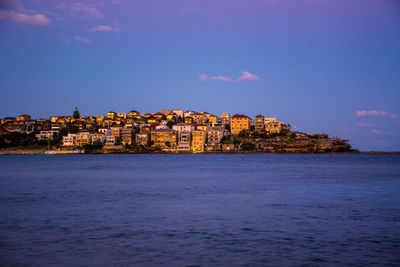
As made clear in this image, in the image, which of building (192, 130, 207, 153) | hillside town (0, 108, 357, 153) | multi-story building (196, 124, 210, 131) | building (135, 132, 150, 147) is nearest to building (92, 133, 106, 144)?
hillside town (0, 108, 357, 153)

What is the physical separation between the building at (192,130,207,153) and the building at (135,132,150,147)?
48.5 feet

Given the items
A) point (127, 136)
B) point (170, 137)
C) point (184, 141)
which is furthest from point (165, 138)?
point (127, 136)

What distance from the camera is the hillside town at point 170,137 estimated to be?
123 meters

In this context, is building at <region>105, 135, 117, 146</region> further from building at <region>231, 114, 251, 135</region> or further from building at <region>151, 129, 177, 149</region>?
building at <region>231, 114, 251, 135</region>

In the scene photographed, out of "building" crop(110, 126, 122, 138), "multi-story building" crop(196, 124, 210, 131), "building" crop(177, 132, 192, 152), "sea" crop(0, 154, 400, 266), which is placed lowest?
"sea" crop(0, 154, 400, 266)

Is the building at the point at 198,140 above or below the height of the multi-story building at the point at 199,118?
below

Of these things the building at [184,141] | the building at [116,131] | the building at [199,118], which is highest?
the building at [199,118]

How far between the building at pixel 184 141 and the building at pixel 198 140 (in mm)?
1699

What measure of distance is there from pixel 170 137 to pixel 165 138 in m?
1.55

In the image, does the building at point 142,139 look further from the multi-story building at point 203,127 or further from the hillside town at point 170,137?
the multi-story building at point 203,127

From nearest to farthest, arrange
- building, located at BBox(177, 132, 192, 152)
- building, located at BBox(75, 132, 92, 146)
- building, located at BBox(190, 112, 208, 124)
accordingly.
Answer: building, located at BBox(177, 132, 192, 152), building, located at BBox(75, 132, 92, 146), building, located at BBox(190, 112, 208, 124)

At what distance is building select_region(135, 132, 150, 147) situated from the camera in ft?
410

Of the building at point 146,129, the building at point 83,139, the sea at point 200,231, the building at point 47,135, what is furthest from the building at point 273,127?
the sea at point 200,231

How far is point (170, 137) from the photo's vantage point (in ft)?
407
